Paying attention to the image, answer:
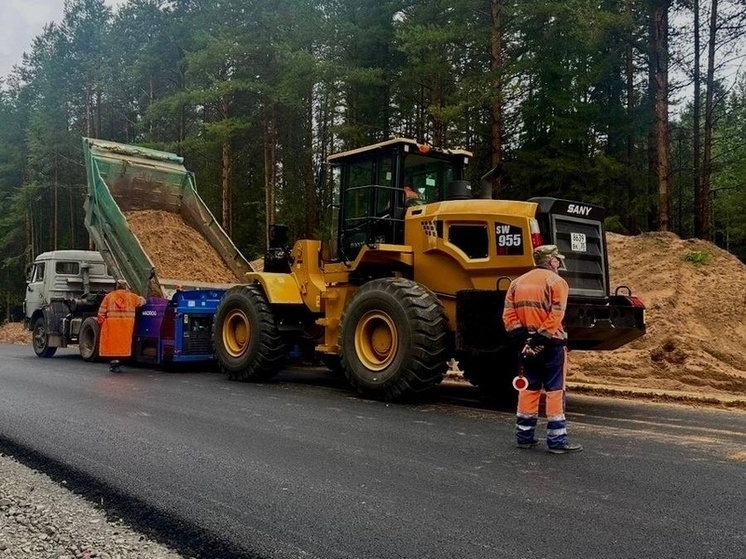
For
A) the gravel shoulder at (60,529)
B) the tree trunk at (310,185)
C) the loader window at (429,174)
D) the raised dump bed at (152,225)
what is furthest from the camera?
the tree trunk at (310,185)

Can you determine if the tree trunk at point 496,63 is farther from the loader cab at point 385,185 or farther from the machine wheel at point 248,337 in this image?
the machine wheel at point 248,337

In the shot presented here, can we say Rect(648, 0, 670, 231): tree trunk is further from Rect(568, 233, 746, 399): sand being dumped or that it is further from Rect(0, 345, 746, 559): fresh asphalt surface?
Rect(0, 345, 746, 559): fresh asphalt surface

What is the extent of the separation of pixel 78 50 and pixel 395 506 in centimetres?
4196

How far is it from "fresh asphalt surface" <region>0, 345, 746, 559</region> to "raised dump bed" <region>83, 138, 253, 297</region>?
466 centimetres

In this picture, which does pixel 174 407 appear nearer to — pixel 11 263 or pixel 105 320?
pixel 105 320

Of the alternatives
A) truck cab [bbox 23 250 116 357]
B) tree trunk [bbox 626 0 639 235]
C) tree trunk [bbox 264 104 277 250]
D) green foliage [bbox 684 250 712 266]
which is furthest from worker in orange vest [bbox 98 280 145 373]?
tree trunk [bbox 626 0 639 235]

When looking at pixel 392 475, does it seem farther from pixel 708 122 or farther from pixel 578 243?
pixel 708 122

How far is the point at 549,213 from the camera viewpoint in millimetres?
7035

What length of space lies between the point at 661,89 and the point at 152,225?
38.8 ft

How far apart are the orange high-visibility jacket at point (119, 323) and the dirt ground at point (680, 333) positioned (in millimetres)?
7481

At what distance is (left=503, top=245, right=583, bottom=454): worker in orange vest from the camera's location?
5.15 meters

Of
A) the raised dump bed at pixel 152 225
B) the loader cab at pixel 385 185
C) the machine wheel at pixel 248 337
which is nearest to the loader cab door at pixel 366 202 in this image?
the loader cab at pixel 385 185

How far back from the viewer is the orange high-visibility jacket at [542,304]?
205 inches

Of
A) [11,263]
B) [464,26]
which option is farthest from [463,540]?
[11,263]
